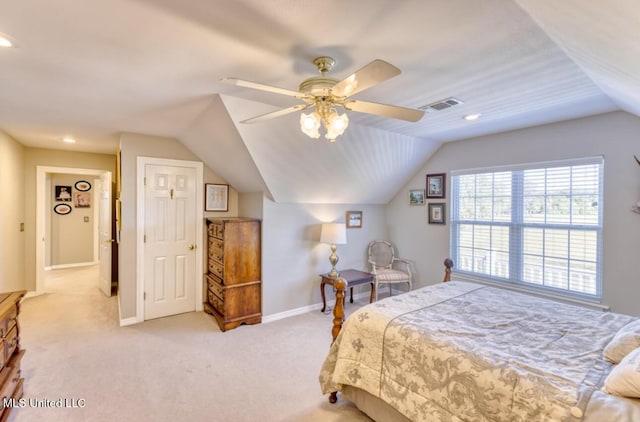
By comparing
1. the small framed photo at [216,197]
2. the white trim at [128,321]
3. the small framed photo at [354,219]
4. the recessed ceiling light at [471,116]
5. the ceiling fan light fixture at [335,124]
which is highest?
the recessed ceiling light at [471,116]

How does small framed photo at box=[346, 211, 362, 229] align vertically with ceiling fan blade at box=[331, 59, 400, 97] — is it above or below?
below

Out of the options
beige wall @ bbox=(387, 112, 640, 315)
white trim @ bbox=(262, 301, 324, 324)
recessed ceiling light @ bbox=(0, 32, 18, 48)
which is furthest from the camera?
white trim @ bbox=(262, 301, 324, 324)

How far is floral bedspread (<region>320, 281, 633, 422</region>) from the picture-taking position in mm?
1335

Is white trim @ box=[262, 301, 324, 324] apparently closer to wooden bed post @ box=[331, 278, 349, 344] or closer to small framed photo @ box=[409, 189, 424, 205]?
wooden bed post @ box=[331, 278, 349, 344]

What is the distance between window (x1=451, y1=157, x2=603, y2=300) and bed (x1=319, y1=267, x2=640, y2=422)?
1154 millimetres

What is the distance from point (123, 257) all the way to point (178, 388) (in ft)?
6.69

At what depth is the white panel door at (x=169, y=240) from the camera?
387 centimetres

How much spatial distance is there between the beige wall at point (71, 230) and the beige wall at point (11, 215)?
8.42 feet

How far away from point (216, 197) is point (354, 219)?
2114 millimetres

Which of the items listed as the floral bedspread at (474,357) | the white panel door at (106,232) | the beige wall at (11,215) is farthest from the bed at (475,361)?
the beige wall at (11,215)

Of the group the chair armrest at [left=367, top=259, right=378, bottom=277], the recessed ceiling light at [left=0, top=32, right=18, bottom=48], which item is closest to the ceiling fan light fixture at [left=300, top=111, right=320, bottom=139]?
the recessed ceiling light at [left=0, top=32, right=18, bottom=48]

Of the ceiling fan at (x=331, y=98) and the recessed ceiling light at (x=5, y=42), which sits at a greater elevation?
the recessed ceiling light at (x=5, y=42)

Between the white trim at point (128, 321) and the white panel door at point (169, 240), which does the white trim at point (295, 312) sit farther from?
the white trim at point (128, 321)

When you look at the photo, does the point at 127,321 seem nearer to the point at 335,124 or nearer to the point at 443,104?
the point at 335,124
